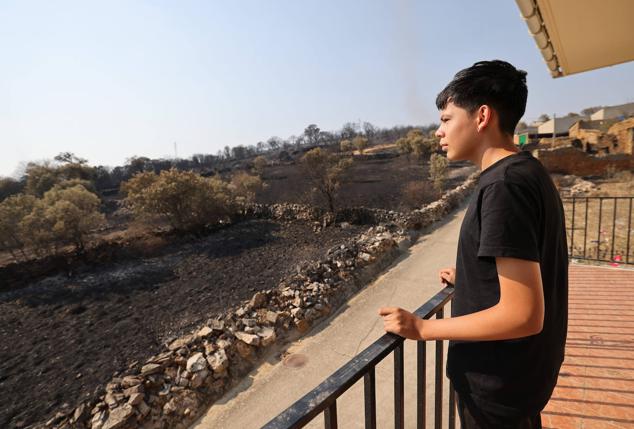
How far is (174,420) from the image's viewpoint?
4.39 meters

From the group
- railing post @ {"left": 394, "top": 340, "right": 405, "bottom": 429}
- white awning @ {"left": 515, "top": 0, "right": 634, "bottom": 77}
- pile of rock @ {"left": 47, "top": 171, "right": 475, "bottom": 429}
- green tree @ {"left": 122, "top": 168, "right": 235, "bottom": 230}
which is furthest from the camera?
green tree @ {"left": 122, "top": 168, "right": 235, "bottom": 230}

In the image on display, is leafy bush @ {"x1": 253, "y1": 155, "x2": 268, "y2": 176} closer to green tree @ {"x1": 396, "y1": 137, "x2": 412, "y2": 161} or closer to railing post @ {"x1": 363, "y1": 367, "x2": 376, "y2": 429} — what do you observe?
green tree @ {"x1": 396, "y1": 137, "x2": 412, "y2": 161}

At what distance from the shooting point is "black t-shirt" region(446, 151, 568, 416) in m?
0.86

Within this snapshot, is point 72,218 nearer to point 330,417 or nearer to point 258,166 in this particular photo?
point 330,417

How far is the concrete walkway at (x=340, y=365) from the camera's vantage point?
4.01m

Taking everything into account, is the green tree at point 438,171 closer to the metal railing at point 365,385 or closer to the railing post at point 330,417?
the metal railing at point 365,385

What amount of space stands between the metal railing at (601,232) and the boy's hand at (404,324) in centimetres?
501

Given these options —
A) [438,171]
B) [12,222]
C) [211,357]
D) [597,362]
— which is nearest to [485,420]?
[597,362]

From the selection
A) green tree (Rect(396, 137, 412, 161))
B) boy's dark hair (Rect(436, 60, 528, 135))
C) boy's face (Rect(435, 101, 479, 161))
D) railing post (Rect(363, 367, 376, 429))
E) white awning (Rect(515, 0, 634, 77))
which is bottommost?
railing post (Rect(363, 367, 376, 429))

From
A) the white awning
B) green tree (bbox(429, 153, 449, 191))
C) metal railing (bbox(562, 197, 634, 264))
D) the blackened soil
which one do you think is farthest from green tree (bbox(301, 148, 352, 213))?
the white awning

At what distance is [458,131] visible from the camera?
1139 millimetres

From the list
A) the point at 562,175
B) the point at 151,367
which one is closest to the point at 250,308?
the point at 151,367

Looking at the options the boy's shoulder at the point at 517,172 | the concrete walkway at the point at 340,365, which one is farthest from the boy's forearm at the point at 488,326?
the concrete walkway at the point at 340,365

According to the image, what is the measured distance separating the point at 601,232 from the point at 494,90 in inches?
381
